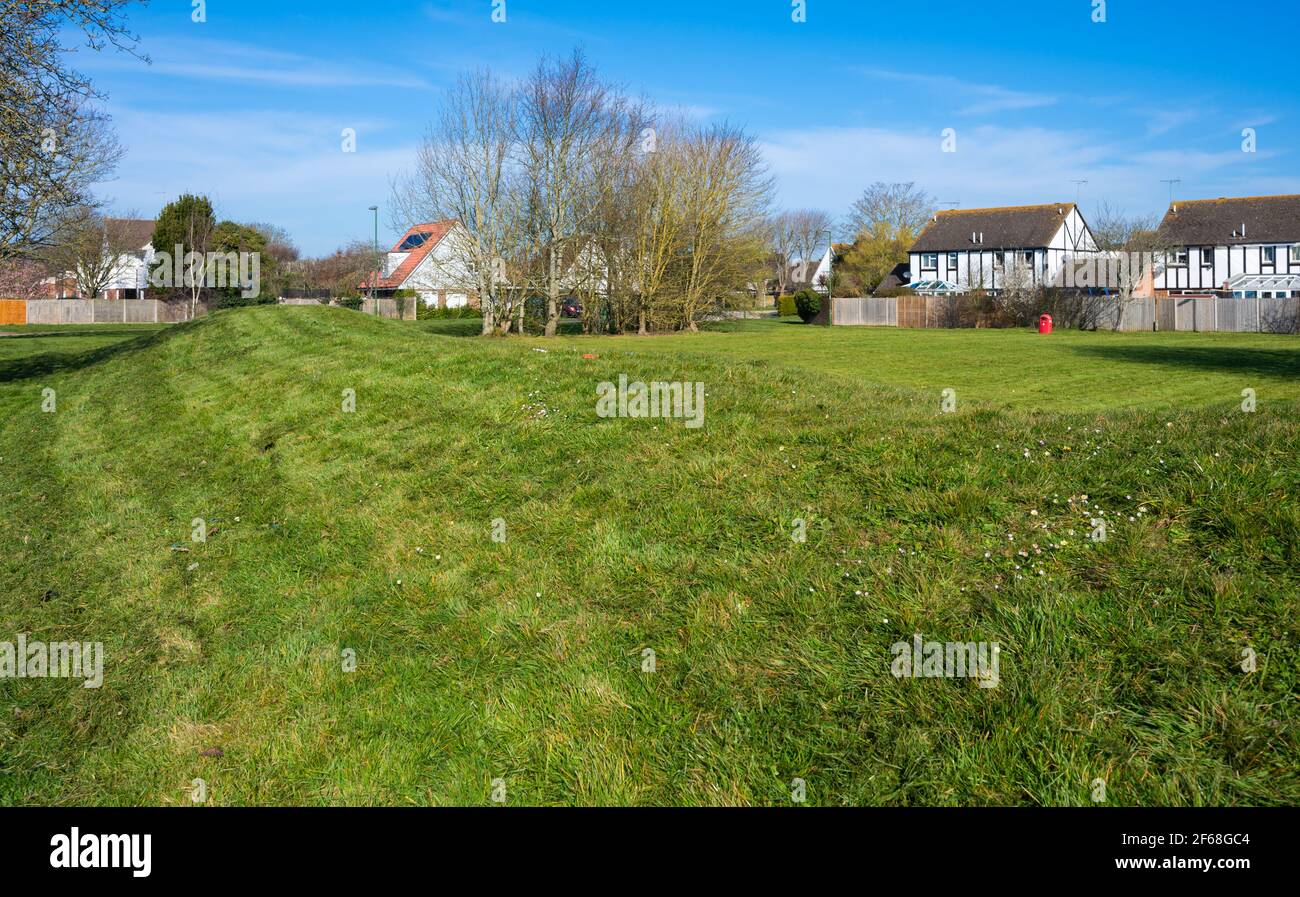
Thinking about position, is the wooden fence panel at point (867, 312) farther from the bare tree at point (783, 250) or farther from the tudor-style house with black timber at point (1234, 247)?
the bare tree at point (783, 250)

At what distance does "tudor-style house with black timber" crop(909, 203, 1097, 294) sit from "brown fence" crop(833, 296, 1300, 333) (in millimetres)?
17017

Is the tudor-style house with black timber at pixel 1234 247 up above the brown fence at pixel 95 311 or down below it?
above

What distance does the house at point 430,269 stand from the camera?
144 ft

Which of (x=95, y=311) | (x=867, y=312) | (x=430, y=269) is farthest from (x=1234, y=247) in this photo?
(x=95, y=311)

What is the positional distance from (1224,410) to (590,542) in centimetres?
513

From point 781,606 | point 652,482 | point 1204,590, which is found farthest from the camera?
point 652,482

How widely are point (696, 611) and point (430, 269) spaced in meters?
61.3

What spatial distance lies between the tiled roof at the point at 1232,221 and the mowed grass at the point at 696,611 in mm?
72405

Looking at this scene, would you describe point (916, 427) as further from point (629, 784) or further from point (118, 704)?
point (118, 704)

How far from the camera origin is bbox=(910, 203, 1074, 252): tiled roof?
246 ft

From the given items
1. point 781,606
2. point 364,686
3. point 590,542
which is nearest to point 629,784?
point 781,606

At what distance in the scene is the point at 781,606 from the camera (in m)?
5.16

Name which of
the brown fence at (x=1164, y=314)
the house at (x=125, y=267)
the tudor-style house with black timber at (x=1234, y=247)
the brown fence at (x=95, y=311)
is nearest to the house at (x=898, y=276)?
the tudor-style house with black timber at (x=1234, y=247)
